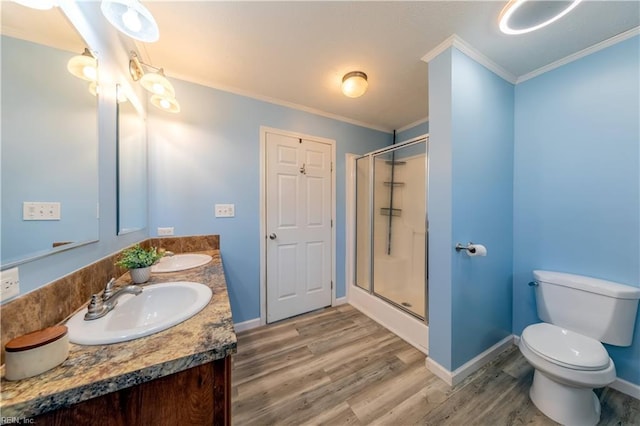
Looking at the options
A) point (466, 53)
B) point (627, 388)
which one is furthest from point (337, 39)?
point (627, 388)

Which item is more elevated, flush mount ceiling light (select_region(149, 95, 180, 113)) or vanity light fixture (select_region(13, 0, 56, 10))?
flush mount ceiling light (select_region(149, 95, 180, 113))

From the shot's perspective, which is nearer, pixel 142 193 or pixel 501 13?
pixel 501 13

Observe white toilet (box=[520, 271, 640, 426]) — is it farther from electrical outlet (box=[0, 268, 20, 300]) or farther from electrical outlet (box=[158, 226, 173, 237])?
electrical outlet (box=[158, 226, 173, 237])

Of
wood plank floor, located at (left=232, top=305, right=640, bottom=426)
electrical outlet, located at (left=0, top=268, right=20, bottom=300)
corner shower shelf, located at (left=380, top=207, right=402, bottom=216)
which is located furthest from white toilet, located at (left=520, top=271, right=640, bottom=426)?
electrical outlet, located at (left=0, top=268, right=20, bottom=300)

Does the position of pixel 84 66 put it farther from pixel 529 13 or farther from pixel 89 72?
pixel 529 13

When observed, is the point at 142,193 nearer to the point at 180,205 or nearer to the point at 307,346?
the point at 180,205

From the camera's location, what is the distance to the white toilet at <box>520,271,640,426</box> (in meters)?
1.15

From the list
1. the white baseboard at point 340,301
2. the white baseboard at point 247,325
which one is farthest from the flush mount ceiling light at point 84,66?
the white baseboard at point 340,301

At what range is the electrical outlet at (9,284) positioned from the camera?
1.78 feet

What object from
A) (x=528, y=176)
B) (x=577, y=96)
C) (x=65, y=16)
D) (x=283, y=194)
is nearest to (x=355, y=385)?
(x=283, y=194)

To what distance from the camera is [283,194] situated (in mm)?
2303

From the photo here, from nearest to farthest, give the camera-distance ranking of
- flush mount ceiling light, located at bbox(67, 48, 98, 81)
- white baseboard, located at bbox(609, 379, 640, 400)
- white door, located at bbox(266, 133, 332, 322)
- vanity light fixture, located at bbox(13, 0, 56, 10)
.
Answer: vanity light fixture, located at bbox(13, 0, 56, 10) → flush mount ceiling light, located at bbox(67, 48, 98, 81) → white baseboard, located at bbox(609, 379, 640, 400) → white door, located at bbox(266, 133, 332, 322)

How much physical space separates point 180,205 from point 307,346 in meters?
1.66

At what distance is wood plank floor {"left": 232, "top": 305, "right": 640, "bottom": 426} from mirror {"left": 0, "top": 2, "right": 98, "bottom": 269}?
1292 millimetres
